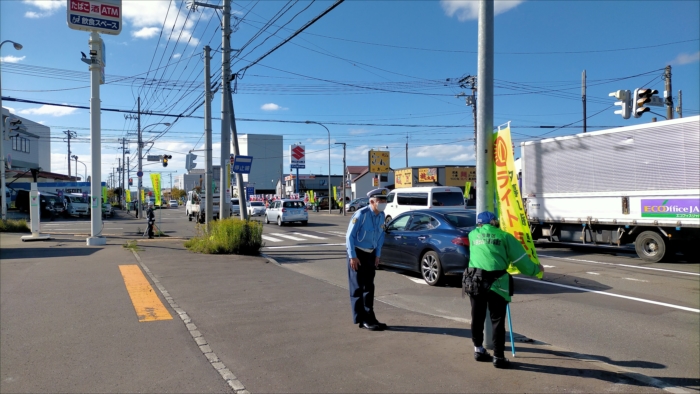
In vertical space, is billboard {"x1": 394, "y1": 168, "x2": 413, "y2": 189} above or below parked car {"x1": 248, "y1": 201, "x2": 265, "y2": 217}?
above

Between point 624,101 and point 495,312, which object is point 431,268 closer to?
point 495,312

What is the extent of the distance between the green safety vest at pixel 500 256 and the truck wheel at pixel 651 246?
984cm

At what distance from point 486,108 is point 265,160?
304ft

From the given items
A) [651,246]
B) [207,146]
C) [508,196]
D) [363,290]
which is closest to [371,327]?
[363,290]

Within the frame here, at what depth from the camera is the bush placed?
525 inches

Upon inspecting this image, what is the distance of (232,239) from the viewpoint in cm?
1330

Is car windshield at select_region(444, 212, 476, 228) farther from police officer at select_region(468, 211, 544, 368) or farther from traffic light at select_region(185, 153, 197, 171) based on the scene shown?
traffic light at select_region(185, 153, 197, 171)

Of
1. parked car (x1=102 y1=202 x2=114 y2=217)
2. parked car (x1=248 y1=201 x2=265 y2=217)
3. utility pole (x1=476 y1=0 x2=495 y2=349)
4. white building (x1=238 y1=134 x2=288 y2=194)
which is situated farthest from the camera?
white building (x1=238 y1=134 x2=288 y2=194)

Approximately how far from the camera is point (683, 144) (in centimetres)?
1168

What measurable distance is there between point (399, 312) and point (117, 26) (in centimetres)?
1480

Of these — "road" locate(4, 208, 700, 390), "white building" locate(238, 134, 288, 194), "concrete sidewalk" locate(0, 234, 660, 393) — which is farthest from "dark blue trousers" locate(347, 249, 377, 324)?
"white building" locate(238, 134, 288, 194)

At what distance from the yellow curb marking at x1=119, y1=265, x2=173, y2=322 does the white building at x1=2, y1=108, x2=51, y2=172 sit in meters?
40.1

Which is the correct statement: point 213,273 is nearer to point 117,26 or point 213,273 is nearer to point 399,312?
point 399,312

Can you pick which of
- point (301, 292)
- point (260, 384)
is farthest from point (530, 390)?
point (301, 292)
